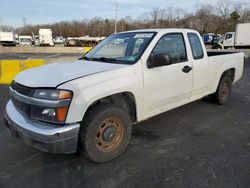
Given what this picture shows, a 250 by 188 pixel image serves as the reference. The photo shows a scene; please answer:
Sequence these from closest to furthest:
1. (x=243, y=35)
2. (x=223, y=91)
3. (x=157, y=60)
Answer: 1. (x=157, y=60)
2. (x=223, y=91)
3. (x=243, y=35)

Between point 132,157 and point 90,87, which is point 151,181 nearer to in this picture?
point 132,157

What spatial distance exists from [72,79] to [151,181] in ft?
5.16

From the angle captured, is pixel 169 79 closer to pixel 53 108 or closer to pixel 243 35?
pixel 53 108

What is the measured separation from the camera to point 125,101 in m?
3.41

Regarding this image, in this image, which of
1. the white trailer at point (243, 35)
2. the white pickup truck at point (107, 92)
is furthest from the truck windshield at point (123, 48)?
the white trailer at point (243, 35)

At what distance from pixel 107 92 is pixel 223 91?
387cm

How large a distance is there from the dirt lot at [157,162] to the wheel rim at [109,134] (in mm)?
241

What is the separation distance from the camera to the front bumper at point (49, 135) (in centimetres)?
261

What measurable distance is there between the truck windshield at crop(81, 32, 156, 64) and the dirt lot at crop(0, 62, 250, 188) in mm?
1408

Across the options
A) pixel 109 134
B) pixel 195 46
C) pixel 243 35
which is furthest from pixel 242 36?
pixel 109 134

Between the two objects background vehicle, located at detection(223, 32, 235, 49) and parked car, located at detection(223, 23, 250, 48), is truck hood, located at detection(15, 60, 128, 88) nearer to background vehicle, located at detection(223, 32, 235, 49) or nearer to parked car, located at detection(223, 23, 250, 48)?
parked car, located at detection(223, 23, 250, 48)

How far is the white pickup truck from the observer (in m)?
2.66

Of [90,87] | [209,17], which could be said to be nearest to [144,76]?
[90,87]

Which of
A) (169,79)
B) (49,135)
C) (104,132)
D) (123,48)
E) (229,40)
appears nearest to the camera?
(49,135)
